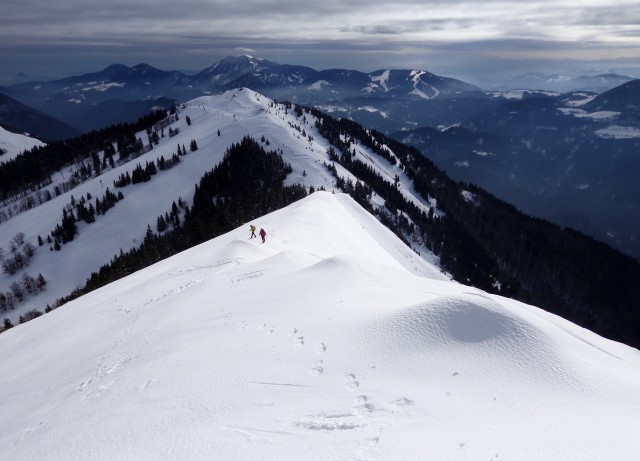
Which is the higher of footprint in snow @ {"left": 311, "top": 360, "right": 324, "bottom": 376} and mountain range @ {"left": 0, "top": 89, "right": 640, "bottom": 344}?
footprint in snow @ {"left": 311, "top": 360, "right": 324, "bottom": 376}

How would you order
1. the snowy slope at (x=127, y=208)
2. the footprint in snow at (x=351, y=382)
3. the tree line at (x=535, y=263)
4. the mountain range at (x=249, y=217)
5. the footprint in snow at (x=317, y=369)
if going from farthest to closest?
the tree line at (x=535, y=263), the snowy slope at (x=127, y=208), the mountain range at (x=249, y=217), the footprint in snow at (x=317, y=369), the footprint in snow at (x=351, y=382)

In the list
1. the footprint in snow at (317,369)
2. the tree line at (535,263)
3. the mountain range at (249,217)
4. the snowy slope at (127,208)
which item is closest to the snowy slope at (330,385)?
the footprint in snow at (317,369)

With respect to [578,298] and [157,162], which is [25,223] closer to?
[157,162]

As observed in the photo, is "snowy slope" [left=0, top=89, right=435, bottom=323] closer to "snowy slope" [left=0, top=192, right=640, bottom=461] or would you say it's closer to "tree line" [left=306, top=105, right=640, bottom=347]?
"tree line" [left=306, top=105, right=640, bottom=347]

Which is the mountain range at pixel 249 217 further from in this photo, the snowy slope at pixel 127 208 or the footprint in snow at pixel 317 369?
the footprint in snow at pixel 317 369

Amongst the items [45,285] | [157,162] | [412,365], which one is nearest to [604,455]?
[412,365]

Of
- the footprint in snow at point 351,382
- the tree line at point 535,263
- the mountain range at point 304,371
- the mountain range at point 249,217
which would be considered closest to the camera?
the mountain range at point 304,371

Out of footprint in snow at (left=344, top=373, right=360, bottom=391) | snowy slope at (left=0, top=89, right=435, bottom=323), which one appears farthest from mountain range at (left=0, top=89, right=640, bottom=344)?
footprint in snow at (left=344, top=373, right=360, bottom=391)

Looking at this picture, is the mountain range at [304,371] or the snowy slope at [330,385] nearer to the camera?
the snowy slope at [330,385]

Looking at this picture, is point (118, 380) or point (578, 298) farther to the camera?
point (578, 298)
